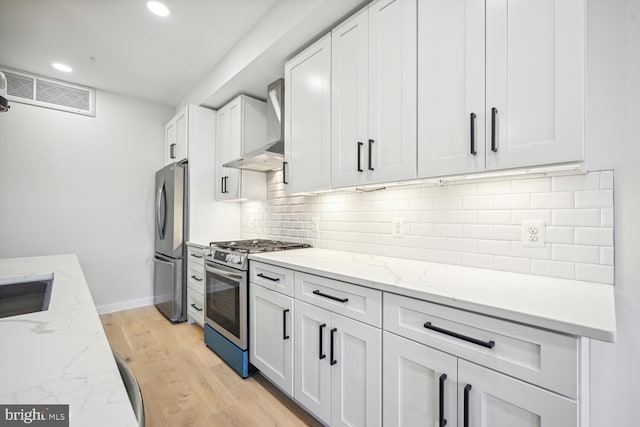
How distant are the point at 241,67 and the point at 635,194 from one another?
2612 millimetres

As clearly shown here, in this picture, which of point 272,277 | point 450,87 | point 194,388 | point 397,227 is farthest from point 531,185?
point 194,388

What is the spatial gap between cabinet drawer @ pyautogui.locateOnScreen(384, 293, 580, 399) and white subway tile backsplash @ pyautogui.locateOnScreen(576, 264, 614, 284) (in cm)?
61

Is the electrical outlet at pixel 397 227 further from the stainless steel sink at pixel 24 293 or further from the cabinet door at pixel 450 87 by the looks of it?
the stainless steel sink at pixel 24 293

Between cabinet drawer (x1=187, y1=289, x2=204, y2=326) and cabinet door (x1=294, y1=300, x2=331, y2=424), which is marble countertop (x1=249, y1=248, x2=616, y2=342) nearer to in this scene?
cabinet door (x1=294, y1=300, x2=331, y2=424)

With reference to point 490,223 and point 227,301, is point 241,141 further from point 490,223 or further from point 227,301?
point 490,223

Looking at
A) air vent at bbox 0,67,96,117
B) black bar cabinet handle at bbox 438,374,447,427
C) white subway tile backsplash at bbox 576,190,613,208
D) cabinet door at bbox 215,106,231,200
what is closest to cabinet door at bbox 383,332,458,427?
black bar cabinet handle at bbox 438,374,447,427

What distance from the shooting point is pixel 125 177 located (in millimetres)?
3709

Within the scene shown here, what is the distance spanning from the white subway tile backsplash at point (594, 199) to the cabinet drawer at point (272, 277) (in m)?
1.44

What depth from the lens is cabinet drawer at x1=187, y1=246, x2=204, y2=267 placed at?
296 centimetres

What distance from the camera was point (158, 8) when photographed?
7.06ft

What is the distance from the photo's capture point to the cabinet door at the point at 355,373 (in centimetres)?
129

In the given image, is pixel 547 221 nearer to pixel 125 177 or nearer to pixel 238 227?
pixel 238 227

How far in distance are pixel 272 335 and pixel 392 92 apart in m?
1.65

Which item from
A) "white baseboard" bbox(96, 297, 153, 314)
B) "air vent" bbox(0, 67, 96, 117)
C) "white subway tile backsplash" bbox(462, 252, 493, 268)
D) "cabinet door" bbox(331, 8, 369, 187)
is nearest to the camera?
"white subway tile backsplash" bbox(462, 252, 493, 268)
